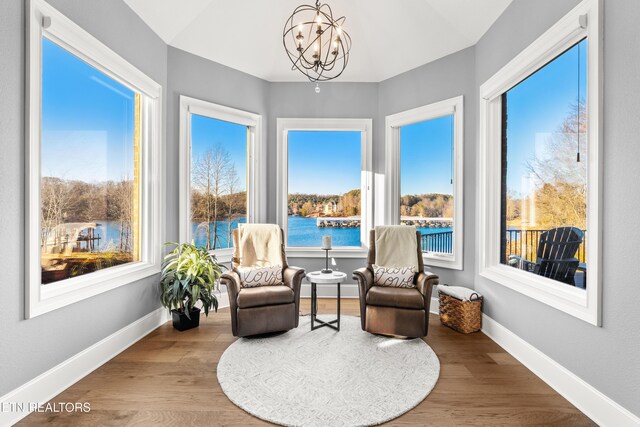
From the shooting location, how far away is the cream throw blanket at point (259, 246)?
11.8ft

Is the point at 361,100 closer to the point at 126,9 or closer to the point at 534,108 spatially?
the point at 534,108

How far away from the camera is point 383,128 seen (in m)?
4.57

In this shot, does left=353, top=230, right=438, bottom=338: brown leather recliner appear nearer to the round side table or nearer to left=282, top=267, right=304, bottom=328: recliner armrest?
the round side table

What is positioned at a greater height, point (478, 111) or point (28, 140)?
point (478, 111)

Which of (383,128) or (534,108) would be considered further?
(383,128)

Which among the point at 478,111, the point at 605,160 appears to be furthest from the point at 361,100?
the point at 605,160

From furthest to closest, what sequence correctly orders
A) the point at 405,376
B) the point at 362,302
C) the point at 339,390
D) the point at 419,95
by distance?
1. the point at 419,95
2. the point at 362,302
3. the point at 405,376
4. the point at 339,390

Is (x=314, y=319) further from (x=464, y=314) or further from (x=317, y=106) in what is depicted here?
(x=317, y=106)

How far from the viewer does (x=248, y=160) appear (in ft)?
14.9

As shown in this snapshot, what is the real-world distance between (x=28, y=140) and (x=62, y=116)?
1.69ft

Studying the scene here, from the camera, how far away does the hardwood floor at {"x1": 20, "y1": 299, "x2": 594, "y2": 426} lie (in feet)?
6.38

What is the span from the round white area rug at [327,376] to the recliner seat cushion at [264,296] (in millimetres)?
349

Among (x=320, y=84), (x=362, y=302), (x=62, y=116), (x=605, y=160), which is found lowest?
(x=362, y=302)

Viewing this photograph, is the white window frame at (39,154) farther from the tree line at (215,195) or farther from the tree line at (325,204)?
the tree line at (325,204)
